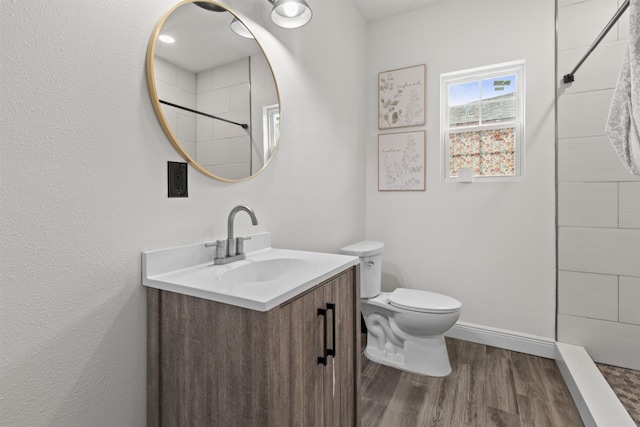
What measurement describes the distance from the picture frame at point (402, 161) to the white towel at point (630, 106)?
1.28 m

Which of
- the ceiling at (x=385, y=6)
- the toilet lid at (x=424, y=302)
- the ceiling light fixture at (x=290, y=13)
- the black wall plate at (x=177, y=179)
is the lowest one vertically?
the toilet lid at (x=424, y=302)

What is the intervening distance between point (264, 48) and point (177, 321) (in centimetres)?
131

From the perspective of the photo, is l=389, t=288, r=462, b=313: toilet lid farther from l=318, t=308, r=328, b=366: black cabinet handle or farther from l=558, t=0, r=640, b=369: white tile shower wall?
l=318, t=308, r=328, b=366: black cabinet handle

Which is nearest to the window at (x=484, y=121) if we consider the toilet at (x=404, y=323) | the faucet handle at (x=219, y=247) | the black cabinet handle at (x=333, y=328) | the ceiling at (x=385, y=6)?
the ceiling at (x=385, y=6)

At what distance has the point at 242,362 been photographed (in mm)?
773

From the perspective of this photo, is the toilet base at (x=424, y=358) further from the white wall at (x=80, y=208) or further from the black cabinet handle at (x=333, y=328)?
the white wall at (x=80, y=208)

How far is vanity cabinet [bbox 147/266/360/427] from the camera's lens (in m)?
0.76

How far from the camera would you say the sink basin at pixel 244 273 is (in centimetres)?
80

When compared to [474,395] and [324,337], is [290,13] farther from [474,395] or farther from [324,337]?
[474,395]

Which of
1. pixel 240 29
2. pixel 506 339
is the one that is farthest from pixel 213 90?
pixel 506 339

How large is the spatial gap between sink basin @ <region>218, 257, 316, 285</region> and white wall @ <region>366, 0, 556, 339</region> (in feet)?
5.01

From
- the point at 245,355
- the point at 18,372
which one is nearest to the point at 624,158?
the point at 245,355

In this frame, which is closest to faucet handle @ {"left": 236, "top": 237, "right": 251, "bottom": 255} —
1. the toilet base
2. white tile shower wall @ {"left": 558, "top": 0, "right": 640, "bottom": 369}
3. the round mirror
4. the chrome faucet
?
the chrome faucet

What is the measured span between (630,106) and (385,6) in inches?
77.8
